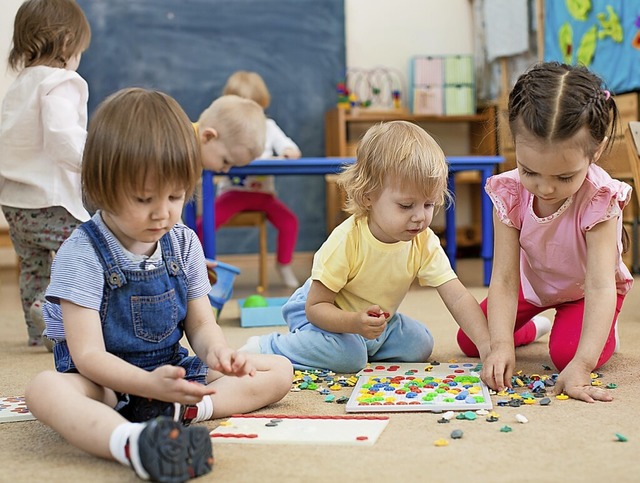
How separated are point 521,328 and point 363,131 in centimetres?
281

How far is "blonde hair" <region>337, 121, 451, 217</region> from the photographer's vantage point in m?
1.46

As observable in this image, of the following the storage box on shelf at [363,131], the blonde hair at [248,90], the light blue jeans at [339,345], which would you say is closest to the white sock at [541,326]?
the light blue jeans at [339,345]

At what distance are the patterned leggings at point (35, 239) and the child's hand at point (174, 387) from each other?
108 centimetres

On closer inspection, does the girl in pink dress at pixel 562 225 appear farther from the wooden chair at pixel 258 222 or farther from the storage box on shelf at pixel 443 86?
the storage box on shelf at pixel 443 86

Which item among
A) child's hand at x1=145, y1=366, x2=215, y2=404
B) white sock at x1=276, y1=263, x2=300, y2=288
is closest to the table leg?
white sock at x1=276, y1=263, x2=300, y2=288

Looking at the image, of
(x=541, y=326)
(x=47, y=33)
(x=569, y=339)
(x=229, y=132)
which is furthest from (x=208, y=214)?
(x=569, y=339)

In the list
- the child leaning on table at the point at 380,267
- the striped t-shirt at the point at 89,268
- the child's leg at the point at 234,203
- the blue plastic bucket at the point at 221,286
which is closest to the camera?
the striped t-shirt at the point at 89,268

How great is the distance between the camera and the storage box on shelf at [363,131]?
14.0 feet

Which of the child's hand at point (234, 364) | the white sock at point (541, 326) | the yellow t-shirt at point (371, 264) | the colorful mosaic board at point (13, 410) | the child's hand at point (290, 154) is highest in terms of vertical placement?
the child's hand at point (290, 154)

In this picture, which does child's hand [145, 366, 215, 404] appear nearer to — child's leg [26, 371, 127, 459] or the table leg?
child's leg [26, 371, 127, 459]

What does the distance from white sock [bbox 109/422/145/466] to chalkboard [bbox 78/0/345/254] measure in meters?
3.42

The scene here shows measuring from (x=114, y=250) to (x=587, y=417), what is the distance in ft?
2.36

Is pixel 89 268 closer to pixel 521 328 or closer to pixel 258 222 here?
pixel 521 328

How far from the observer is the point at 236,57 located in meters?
4.38
